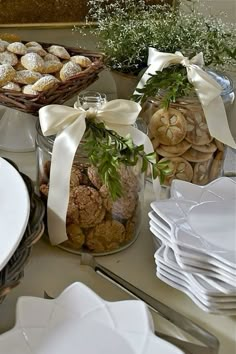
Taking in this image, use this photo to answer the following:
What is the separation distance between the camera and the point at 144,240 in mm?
753

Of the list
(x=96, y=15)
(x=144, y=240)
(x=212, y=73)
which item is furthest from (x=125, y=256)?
(x=96, y=15)

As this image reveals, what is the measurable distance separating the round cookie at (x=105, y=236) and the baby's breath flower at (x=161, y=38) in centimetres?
28

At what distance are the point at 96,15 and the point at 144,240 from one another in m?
0.39

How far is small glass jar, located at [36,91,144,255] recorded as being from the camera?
2.28ft

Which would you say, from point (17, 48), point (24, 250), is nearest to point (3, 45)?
point (17, 48)

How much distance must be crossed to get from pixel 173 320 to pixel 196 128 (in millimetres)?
275

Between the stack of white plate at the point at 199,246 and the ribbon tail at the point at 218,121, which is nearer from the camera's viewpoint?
the stack of white plate at the point at 199,246

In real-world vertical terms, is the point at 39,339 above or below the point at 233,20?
below

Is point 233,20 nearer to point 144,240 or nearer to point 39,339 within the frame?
point 144,240

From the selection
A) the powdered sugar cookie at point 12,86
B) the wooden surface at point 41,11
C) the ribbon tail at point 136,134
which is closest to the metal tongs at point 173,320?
the ribbon tail at point 136,134

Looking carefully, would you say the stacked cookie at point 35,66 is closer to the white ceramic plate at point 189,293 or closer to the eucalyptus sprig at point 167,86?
the eucalyptus sprig at point 167,86

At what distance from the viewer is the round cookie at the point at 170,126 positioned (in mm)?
777

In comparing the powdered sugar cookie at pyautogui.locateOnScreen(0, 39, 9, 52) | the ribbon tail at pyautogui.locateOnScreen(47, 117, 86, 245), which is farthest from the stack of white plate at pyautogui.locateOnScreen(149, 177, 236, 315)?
the powdered sugar cookie at pyautogui.locateOnScreen(0, 39, 9, 52)

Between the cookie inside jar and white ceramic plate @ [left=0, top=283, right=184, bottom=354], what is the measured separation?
248 millimetres
